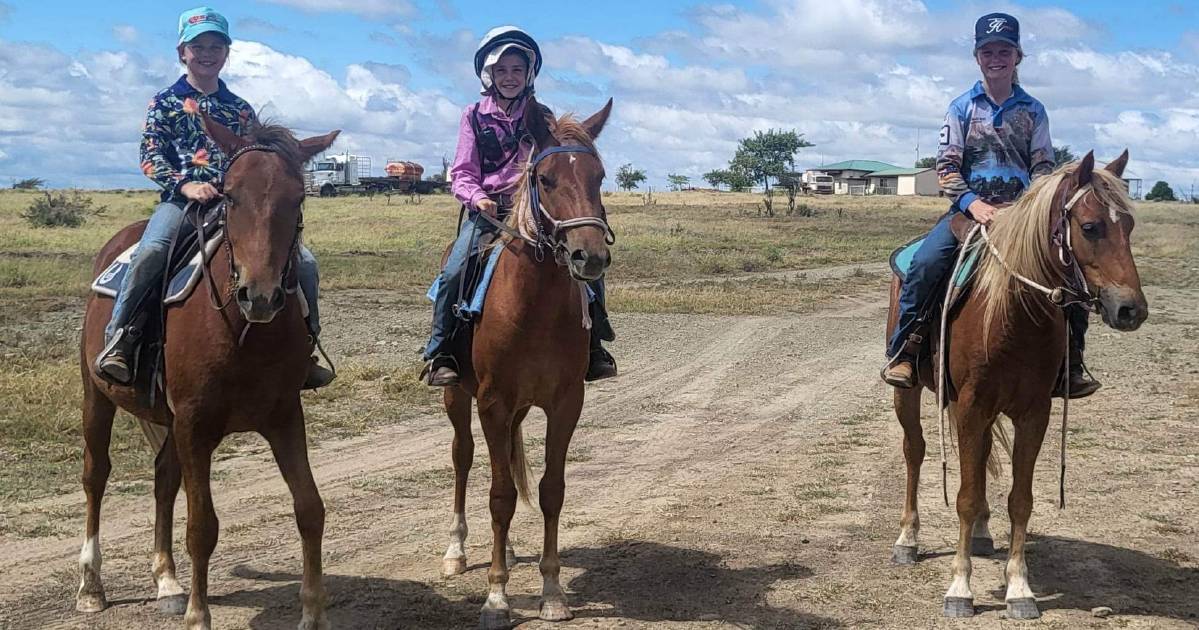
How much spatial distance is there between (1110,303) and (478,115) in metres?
3.67

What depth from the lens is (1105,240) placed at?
518 cm

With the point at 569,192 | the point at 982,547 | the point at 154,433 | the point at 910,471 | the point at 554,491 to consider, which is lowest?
the point at 982,547

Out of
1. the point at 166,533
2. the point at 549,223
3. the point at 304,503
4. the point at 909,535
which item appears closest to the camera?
the point at 304,503

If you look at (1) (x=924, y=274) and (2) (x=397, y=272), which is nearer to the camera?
(1) (x=924, y=274)

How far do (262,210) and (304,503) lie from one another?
58.8 inches

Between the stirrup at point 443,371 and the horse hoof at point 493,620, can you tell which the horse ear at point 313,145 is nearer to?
the stirrup at point 443,371

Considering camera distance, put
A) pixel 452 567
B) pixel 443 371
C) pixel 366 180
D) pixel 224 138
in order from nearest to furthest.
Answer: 1. pixel 224 138
2. pixel 443 371
3. pixel 452 567
4. pixel 366 180

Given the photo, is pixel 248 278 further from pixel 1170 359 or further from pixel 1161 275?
pixel 1161 275

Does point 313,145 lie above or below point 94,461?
above

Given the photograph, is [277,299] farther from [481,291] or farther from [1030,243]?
[1030,243]

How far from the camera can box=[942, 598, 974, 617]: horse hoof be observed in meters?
5.60

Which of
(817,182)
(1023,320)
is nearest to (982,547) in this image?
(1023,320)

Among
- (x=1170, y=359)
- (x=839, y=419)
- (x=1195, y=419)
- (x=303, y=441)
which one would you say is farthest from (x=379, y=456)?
(x=1170, y=359)

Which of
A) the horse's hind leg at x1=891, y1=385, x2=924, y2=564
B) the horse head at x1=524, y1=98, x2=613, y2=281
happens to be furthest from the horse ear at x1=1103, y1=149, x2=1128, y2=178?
the horse head at x1=524, y1=98, x2=613, y2=281
